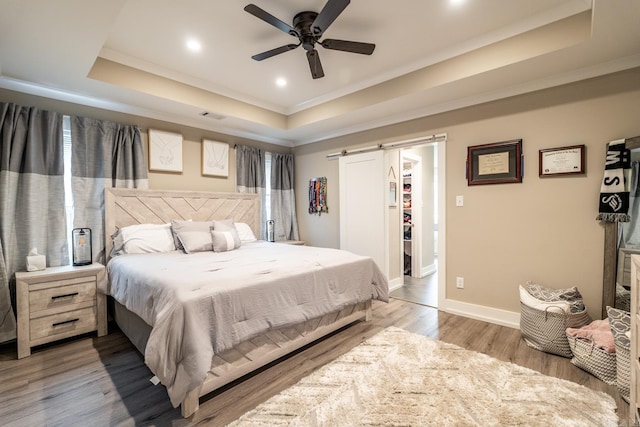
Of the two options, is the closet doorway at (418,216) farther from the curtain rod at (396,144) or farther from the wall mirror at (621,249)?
the wall mirror at (621,249)

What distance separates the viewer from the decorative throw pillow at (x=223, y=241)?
3199mm

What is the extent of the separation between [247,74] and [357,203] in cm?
222

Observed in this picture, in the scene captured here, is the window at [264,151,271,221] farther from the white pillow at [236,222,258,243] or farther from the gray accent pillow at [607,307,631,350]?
the gray accent pillow at [607,307,631,350]

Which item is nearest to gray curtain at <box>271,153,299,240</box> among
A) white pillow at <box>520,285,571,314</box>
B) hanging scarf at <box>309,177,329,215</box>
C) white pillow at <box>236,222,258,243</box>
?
hanging scarf at <box>309,177,329,215</box>

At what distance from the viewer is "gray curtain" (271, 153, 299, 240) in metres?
4.87

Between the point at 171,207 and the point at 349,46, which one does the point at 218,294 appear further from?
the point at 171,207

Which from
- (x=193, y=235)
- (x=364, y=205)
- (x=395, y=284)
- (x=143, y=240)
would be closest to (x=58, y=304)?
(x=143, y=240)

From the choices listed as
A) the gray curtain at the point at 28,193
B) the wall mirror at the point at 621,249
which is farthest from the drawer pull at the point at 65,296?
the wall mirror at the point at 621,249

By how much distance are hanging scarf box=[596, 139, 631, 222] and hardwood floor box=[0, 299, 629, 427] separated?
4.06 ft

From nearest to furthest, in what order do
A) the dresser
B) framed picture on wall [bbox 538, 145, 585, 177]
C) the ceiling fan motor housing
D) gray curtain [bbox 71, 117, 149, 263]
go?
the dresser < the ceiling fan motor housing < framed picture on wall [bbox 538, 145, 585, 177] < gray curtain [bbox 71, 117, 149, 263]

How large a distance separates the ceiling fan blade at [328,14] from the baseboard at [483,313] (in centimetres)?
304

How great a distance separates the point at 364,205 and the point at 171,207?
2.56m

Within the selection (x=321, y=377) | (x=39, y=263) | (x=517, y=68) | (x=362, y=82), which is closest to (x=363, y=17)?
(x=362, y=82)

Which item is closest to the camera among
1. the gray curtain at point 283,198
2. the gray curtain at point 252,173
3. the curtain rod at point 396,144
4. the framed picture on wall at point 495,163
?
the framed picture on wall at point 495,163
